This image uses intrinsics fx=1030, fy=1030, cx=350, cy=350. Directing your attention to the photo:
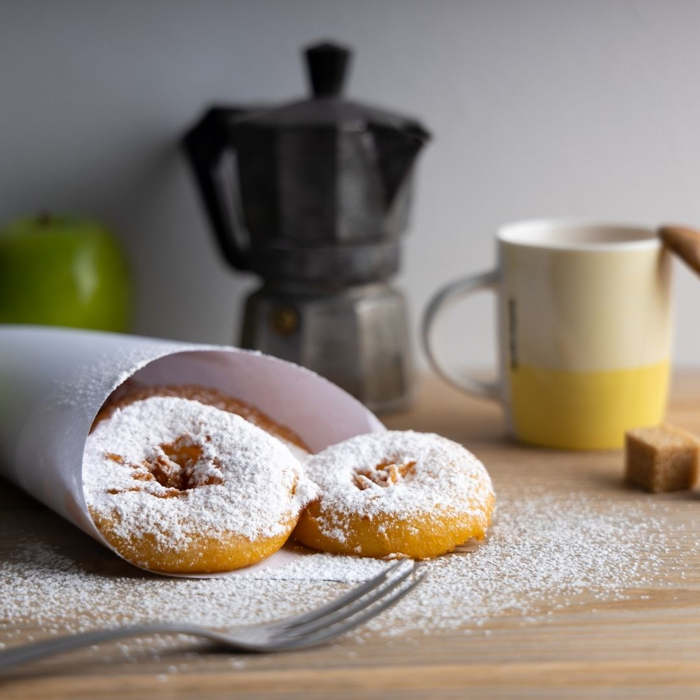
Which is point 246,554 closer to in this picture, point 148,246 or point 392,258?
point 392,258

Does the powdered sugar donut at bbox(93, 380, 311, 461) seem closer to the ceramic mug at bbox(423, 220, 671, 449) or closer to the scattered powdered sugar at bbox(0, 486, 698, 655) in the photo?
the scattered powdered sugar at bbox(0, 486, 698, 655)

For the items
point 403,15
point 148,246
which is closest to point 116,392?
Result: point 148,246

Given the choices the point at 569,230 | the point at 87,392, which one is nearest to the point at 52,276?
the point at 87,392

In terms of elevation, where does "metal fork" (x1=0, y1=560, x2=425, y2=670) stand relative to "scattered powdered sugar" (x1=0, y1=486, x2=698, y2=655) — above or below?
above

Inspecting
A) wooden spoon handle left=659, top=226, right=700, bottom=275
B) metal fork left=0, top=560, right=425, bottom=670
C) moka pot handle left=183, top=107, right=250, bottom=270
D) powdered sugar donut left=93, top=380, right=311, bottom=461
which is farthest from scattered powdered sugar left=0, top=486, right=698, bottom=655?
moka pot handle left=183, top=107, right=250, bottom=270

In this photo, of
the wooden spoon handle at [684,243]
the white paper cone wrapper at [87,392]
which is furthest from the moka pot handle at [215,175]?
the wooden spoon handle at [684,243]
